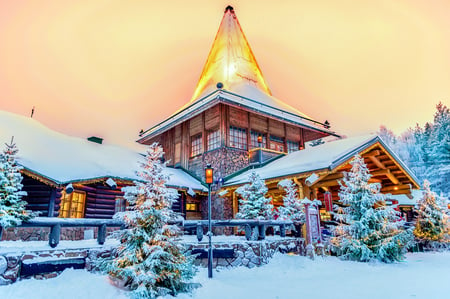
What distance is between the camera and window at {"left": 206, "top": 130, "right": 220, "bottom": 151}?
61.4 feet

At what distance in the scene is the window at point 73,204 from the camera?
493 inches

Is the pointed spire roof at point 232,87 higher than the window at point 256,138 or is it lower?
higher

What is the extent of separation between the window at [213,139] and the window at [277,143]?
4.06 m

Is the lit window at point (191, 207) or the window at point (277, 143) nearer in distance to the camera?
the lit window at point (191, 207)

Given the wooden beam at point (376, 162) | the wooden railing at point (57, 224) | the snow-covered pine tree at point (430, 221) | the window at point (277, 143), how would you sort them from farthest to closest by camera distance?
the window at point (277, 143) → the snow-covered pine tree at point (430, 221) → the wooden beam at point (376, 162) → the wooden railing at point (57, 224)

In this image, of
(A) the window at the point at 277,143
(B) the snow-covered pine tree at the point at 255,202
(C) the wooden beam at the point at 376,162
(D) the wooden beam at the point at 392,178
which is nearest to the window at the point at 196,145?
(A) the window at the point at 277,143

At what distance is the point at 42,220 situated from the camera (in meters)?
6.71

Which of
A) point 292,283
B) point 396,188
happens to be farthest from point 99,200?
point 396,188

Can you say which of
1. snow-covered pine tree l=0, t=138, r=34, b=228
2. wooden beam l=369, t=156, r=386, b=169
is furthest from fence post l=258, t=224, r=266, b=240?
wooden beam l=369, t=156, r=386, b=169

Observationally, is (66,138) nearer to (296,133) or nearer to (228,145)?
(228,145)

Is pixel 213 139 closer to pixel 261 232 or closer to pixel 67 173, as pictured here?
pixel 67 173

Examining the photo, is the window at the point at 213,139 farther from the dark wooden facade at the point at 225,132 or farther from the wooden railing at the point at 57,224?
the wooden railing at the point at 57,224

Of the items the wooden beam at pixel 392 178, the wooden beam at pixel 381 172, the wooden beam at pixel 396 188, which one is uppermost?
the wooden beam at pixel 381 172

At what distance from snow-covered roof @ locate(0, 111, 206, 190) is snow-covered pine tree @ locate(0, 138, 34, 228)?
4.01 m
